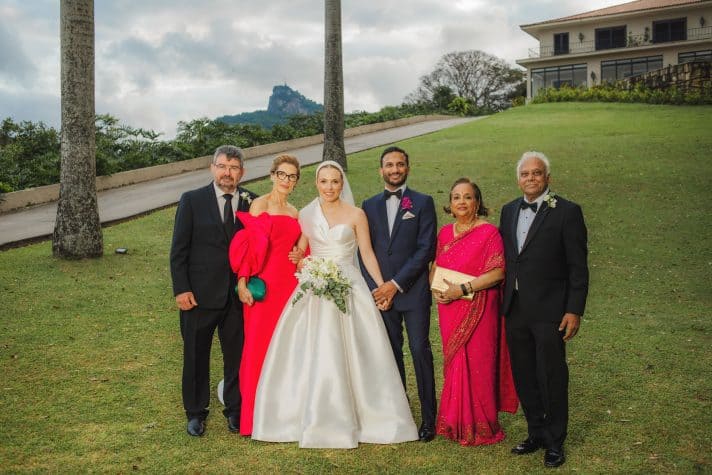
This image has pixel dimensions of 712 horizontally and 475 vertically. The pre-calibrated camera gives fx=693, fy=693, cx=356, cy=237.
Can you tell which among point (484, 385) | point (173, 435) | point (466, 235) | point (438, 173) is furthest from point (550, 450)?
point (438, 173)

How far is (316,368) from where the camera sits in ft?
18.8

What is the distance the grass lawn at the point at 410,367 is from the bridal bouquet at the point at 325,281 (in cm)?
124

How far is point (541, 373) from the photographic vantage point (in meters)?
5.32

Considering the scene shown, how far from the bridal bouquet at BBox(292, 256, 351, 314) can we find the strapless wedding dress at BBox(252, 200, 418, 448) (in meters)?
0.18

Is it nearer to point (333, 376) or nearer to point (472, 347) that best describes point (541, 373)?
point (472, 347)

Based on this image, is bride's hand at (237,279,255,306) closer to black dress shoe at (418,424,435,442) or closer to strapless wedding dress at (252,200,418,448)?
strapless wedding dress at (252,200,418,448)

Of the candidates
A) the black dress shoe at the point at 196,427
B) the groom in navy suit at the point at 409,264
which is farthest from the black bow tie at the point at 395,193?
the black dress shoe at the point at 196,427

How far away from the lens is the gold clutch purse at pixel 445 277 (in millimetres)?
5613

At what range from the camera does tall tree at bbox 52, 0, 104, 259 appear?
503 inches

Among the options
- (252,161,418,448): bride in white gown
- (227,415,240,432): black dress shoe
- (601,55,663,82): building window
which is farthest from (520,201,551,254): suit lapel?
(601,55,663,82): building window

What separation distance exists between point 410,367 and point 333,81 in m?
12.7

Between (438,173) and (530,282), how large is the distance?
1510 centimetres

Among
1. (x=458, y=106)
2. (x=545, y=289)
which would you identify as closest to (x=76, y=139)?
(x=545, y=289)

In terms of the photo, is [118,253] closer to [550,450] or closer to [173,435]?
[173,435]
